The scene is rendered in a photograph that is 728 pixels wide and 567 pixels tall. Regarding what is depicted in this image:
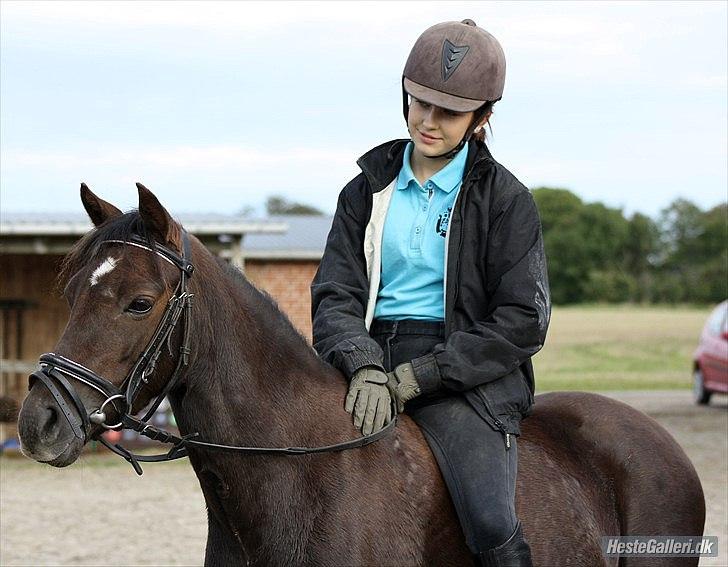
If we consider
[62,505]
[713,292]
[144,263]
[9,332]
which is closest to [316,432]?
[144,263]

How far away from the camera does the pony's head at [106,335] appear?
9.47 feet

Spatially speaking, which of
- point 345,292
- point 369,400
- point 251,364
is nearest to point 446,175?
point 345,292

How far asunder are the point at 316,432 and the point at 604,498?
4.66 feet

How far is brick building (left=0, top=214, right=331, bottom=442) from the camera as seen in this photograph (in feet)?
46.5

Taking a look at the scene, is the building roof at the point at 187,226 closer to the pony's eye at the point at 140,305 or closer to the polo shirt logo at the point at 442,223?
the polo shirt logo at the point at 442,223

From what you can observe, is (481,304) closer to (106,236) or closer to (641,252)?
(106,236)

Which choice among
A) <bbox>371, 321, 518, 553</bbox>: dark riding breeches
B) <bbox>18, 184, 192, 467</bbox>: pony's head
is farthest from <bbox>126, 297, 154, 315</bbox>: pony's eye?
<bbox>371, 321, 518, 553</bbox>: dark riding breeches

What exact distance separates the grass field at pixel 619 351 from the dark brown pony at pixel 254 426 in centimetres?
1919

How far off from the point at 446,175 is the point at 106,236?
4.19ft

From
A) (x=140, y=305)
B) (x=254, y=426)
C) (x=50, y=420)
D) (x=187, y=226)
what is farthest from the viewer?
(x=187, y=226)

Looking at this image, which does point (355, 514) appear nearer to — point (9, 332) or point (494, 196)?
point (494, 196)

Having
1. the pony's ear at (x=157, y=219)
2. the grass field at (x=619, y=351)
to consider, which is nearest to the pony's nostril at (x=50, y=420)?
the pony's ear at (x=157, y=219)

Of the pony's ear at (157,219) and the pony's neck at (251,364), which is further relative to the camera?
the pony's neck at (251,364)

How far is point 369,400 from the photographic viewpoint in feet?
11.1
